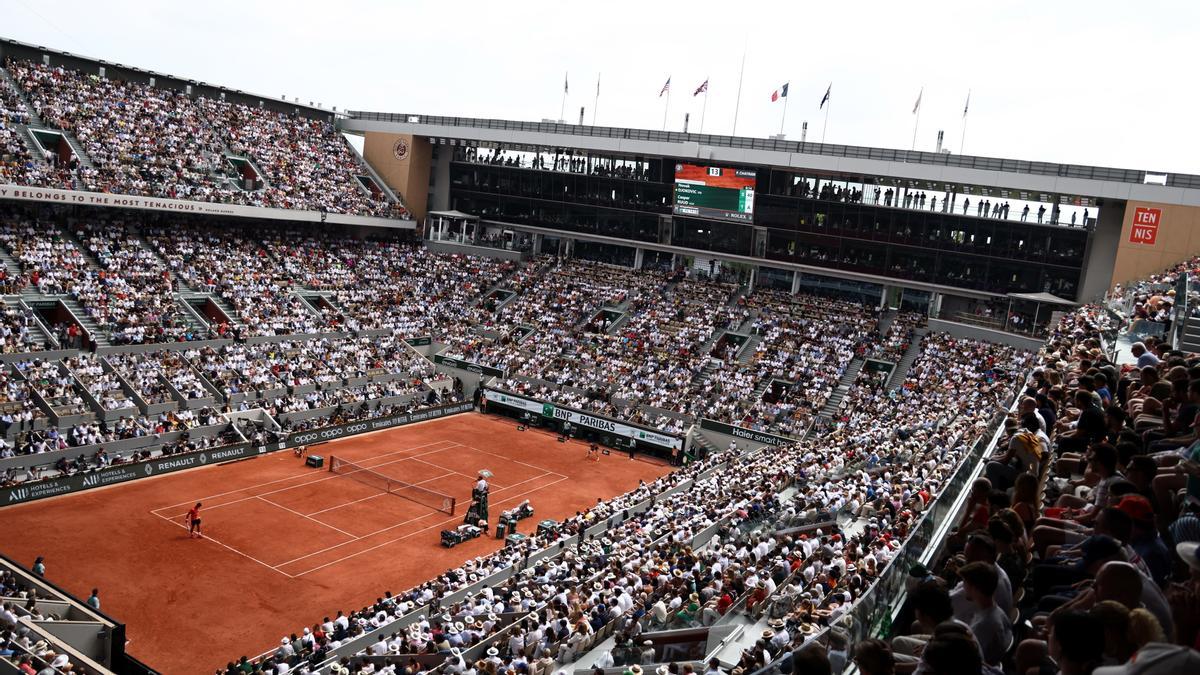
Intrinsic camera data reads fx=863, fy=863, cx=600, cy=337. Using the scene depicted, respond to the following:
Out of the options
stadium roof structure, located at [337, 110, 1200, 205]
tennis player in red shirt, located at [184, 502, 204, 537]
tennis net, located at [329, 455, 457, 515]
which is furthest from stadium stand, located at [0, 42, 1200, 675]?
tennis player in red shirt, located at [184, 502, 204, 537]

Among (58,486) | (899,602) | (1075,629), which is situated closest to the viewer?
(1075,629)

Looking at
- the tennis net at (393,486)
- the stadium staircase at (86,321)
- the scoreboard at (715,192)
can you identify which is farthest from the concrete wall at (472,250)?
the stadium staircase at (86,321)

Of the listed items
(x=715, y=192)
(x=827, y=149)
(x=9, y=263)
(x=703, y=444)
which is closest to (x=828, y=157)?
(x=827, y=149)

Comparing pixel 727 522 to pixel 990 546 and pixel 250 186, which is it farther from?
pixel 250 186

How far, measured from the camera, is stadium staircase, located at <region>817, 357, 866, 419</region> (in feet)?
153

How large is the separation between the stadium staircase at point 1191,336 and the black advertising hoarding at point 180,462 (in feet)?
116

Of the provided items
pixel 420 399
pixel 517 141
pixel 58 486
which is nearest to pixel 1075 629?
pixel 58 486

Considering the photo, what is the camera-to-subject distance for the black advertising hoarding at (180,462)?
31188mm

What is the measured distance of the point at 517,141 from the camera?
6550cm

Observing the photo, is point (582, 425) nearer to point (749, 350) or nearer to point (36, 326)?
point (749, 350)

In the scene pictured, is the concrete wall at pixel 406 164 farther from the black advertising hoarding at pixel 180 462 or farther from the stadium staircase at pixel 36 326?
the stadium staircase at pixel 36 326

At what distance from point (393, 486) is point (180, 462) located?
8.96 m

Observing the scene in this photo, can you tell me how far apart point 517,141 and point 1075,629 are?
6397cm

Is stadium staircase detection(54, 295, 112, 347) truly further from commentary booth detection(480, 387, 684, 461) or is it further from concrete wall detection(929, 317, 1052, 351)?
concrete wall detection(929, 317, 1052, 351)
